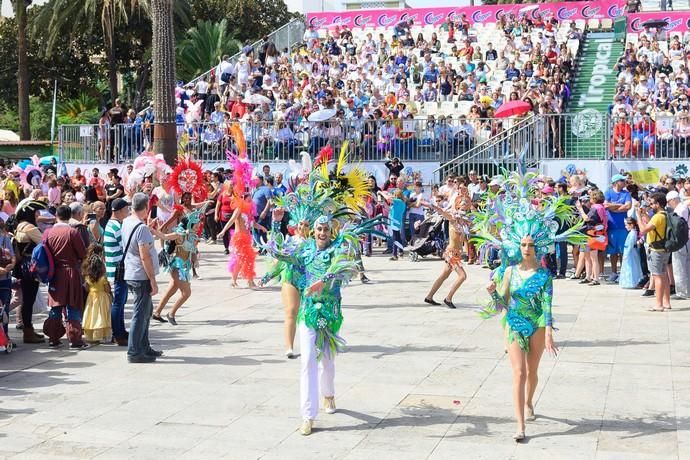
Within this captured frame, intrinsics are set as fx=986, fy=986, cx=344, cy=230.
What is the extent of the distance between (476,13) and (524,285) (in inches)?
1087

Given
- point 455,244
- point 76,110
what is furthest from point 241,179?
point 76,110

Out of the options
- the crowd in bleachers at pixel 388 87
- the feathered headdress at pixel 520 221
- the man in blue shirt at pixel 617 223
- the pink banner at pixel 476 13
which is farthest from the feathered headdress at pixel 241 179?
the pink banner at pixel 476 13

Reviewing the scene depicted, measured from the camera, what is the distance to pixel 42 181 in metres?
22.0

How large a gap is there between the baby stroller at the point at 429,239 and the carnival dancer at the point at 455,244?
19.1 ft

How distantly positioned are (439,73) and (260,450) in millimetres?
23307

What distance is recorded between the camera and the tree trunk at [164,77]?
20989 millimetres

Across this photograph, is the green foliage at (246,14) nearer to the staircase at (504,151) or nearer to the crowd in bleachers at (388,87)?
the crowd in bleachers at (388,87)

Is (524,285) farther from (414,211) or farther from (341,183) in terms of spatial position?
(414,211)

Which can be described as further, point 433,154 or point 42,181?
point 433,154

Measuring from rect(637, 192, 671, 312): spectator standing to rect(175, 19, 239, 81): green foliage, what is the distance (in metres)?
32.6

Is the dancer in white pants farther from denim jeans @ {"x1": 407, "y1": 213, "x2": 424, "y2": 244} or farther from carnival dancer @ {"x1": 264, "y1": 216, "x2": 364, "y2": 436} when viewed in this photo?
denim jeans @ {"x1": 407, "y1": 213, "x2": 424, "y2": 244}

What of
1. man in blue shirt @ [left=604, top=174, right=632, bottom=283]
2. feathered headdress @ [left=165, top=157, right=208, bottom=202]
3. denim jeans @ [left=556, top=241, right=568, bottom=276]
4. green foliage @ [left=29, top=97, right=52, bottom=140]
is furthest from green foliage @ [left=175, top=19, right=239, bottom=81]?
feathered headdress @ [left=165, top=157, right=208, bottom=202]

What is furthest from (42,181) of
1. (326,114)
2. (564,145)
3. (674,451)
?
(674,451)

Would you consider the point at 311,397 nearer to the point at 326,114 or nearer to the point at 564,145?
the point at 564,145
